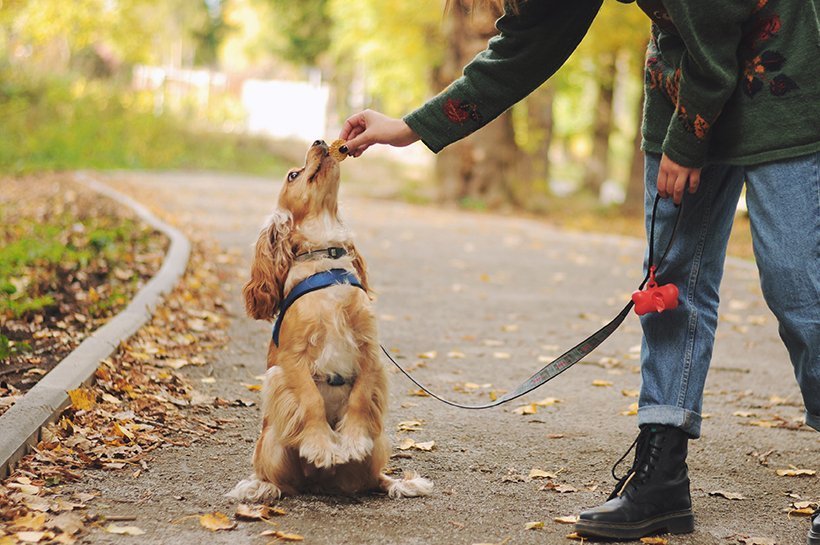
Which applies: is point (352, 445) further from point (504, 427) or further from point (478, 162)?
point (478, 162)

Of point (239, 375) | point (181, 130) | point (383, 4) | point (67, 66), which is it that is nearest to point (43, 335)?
point (239, 375)

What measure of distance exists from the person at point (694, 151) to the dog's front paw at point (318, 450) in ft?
3.00

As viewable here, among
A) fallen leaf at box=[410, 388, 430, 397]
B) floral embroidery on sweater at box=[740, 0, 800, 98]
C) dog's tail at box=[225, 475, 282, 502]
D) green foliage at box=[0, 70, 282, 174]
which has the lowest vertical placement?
dog's tail at box=[225, 475, 282, 502]

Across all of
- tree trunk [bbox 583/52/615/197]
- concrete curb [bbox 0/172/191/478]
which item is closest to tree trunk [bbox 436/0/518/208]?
tree trunk [bbox 583/52/615/197]

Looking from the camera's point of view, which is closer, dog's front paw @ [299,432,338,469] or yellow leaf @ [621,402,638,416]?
dog's front paw @ [299,432,338,469]

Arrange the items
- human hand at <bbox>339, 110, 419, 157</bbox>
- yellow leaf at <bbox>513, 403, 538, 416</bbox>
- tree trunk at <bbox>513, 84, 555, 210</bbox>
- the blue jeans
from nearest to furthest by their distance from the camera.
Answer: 1. the blue jeans
2. human hand at <bbox>339, 110, 419, 157</bbox>
3. yellow leaf at <bbox>513, 403, 538, 416</bbox>
4. tree trunk at <bbox>513, 84, 555, 210</bbox>

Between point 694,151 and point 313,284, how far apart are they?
1.45 m

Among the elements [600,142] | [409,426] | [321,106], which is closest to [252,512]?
[409,426]

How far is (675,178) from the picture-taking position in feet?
11.0

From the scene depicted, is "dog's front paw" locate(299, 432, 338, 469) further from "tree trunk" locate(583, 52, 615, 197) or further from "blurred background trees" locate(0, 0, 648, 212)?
"tree trunk" locate(583, 52, 615, 197)

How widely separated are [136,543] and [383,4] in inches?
766

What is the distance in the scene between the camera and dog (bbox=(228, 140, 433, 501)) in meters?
3.76

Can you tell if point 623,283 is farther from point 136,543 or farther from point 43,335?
point 136,543

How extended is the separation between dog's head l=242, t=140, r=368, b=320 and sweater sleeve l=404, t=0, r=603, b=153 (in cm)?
41
